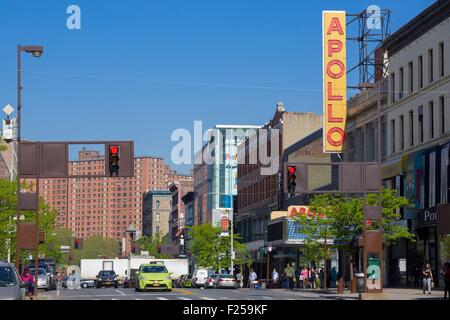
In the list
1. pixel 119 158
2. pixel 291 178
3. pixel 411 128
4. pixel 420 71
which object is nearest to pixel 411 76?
pixel 420 71

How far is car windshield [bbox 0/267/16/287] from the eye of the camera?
21.9 meters

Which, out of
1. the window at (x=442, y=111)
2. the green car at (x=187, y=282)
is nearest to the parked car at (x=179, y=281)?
Answer: the green car at (x=187, y=282)

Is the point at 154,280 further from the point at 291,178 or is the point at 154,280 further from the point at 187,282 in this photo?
the point at 187,282

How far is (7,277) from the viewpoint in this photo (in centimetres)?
2233

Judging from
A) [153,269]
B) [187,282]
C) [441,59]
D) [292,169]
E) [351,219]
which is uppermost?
[441,59]

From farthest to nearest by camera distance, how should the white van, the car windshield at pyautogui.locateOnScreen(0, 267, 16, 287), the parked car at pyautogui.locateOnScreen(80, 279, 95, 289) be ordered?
the parked car at pyautogui.locateOnScreen(80, 279, 95, 289) → the white van → the car windshield at pyautogui.locateOnScreen(0, 267, 16, 287)

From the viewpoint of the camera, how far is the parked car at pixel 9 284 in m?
20.9

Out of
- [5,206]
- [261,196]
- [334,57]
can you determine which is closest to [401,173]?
[334,57]

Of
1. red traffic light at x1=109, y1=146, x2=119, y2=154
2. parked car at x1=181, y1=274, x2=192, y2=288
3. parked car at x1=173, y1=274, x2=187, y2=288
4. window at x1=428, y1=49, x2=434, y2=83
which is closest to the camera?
red traffic light at x1=109, y1=146, x2=119, y2=154

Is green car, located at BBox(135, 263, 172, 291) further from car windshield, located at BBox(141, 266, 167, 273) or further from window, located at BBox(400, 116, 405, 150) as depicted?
window, located at BBox(400, 116, 405, 150)

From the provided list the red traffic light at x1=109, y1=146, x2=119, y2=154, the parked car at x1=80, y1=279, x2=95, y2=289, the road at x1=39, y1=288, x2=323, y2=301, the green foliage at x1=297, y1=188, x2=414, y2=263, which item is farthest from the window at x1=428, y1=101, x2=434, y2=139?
the parked car at x1=80, y1=279, x2=95, y2=289

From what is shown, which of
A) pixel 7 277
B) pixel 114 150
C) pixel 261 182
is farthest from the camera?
pixel 261 182

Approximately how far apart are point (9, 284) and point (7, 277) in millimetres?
476

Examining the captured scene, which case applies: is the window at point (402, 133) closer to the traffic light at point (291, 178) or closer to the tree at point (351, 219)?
the tree at point (351, 219)
